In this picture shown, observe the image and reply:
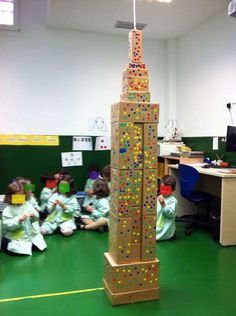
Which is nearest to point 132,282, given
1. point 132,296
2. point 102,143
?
point 132,296

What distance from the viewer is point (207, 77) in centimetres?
481

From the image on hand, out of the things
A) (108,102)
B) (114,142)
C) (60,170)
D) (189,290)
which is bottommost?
(189,290)

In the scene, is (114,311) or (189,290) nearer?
(114,311)

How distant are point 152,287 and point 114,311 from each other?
0.34m

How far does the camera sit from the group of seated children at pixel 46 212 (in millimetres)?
3242

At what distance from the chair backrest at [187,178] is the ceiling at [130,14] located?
2.18 m

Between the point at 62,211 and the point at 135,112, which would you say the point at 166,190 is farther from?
the point at 135,112

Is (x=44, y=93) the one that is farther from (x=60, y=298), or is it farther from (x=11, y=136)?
(x=60, y=298)

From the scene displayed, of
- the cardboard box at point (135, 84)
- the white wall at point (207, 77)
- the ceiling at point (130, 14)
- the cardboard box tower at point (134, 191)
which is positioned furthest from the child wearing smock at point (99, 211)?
the ceiling at point (130, 14)

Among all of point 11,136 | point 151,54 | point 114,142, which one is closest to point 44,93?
point 11,136

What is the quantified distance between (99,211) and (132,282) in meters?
1.98

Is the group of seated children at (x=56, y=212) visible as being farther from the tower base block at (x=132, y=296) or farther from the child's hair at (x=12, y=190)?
the tower base block at (x=132, y=296)

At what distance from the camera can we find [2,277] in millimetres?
2670

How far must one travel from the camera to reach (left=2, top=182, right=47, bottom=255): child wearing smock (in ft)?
10.5
